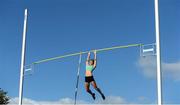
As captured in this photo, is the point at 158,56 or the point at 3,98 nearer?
the point at 158,56

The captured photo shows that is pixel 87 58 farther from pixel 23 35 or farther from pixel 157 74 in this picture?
pixel 23 35

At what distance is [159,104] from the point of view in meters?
13.6

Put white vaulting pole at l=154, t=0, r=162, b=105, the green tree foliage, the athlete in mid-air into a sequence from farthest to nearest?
the green tree foliage, the athlete in mid-air, white vaulting pole at l=154, t=0, r=162, b=105

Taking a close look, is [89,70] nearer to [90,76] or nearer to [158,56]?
[90,76]

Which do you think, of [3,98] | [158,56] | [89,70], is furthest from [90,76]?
[3,98]

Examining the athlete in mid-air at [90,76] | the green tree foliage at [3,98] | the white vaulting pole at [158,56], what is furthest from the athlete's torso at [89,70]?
the green tree foliage at [3,98]

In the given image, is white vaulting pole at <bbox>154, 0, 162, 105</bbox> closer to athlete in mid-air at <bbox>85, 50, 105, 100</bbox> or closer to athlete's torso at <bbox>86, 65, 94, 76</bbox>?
athlete in mid-air at <bbox>85, 50, 105, 100</bbox>

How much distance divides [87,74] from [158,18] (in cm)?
286

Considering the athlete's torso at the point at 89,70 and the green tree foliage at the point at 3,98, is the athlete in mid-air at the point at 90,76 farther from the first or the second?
the green tree foliage at the point at 3,98

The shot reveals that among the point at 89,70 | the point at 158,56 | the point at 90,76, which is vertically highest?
the point at 158,56

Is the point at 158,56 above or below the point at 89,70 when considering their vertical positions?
above

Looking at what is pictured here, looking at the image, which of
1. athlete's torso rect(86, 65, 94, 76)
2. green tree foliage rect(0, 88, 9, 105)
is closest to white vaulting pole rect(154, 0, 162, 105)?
athlete's torso rect(86, 65, 94, 76)

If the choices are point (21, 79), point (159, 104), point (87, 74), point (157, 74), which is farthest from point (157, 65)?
point (21, 79)

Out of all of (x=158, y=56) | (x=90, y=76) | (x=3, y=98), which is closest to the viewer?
(x=158, y=56)
